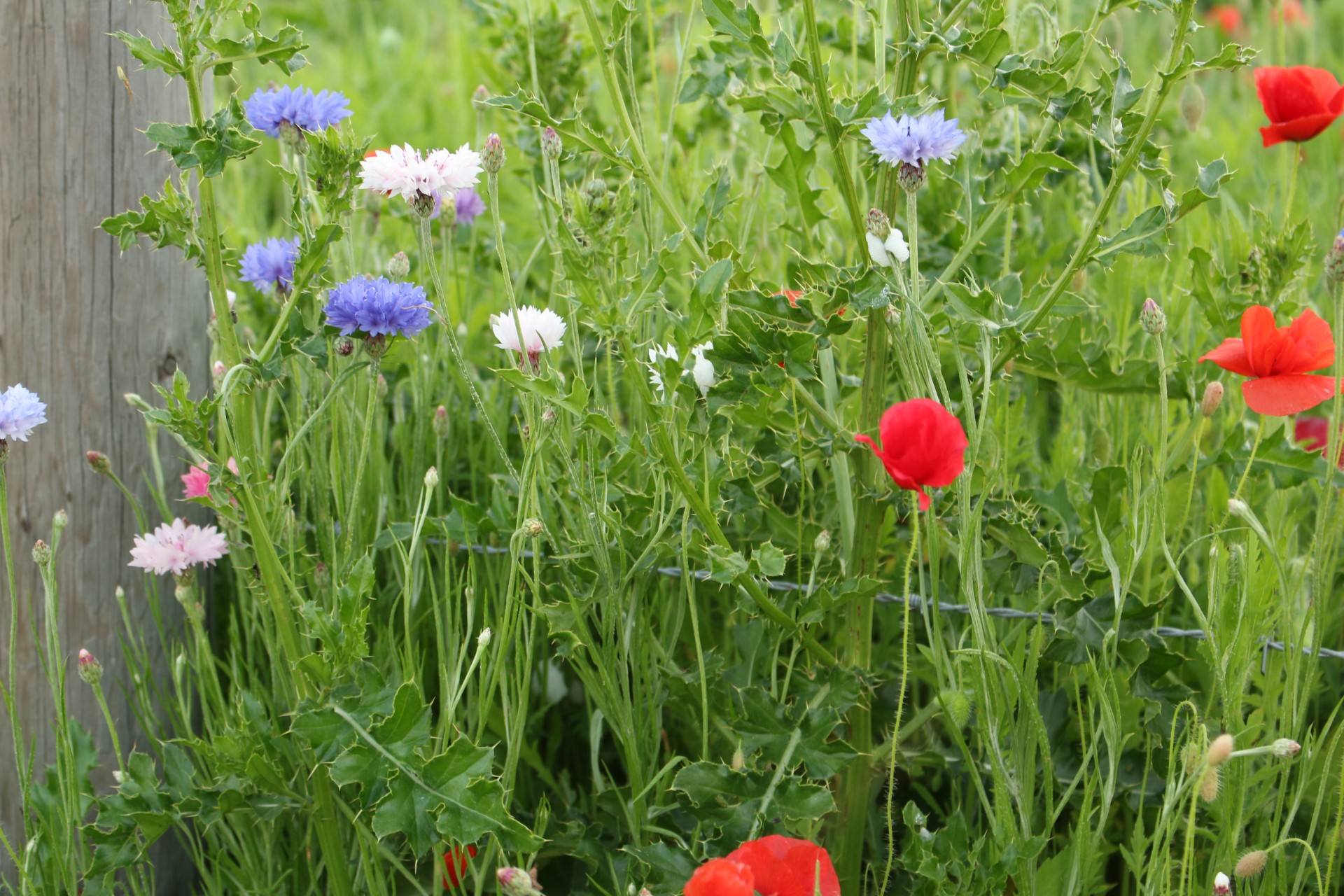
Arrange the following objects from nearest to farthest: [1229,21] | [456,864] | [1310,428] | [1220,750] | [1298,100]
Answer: [1220,750] → [456,864] → [1298,100] → [1310,428] → [1229,21]

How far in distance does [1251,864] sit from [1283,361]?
508 mm

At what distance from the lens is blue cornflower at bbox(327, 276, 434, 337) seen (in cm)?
110

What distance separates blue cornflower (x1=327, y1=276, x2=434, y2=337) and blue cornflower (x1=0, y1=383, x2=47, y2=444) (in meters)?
0.30

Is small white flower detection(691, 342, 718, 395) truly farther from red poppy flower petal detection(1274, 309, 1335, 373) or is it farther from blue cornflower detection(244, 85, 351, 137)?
red poppy flower petal detection(1274, 309, 1335, 373)

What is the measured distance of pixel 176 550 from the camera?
50.2 inches

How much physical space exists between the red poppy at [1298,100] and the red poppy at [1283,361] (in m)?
0.41

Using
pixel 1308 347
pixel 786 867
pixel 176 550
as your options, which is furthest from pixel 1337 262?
pixel 176 550

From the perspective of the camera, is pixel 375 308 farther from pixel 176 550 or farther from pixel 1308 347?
pixel 1308 347

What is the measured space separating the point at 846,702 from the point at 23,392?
86cm

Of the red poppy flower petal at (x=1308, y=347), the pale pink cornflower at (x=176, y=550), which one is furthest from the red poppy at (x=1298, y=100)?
the pale pink cornflower at (x=176, y=550)

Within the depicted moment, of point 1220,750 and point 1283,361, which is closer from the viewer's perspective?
point 1220,750

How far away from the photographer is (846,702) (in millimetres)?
1178

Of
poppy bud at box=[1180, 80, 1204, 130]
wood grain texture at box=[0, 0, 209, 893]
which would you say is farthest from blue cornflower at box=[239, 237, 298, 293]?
poppy bud at box=[1180, 80, 1204, 130]

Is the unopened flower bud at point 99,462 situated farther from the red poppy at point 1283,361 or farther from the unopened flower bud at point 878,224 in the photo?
the red poppy at point 1283,361
